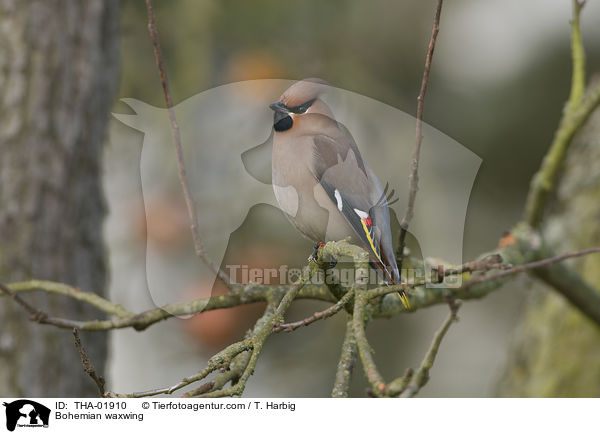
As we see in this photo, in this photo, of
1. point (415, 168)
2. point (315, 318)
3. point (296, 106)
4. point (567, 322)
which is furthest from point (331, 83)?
point (567, 322)

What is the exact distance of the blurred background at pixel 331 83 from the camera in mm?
1228

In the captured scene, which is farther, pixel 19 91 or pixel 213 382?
pixel 19 91

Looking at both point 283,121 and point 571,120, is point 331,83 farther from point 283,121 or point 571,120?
point 571,120

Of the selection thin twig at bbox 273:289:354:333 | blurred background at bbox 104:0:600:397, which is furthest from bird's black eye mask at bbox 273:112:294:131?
thin twig at bbox 273:289:354:333

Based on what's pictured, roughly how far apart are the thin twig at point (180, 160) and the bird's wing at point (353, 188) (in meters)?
0.18

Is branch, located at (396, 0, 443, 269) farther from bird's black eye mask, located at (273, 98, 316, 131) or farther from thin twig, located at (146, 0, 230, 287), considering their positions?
thin twig, located at (146, 0, 230, 287)

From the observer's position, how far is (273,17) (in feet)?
4.86

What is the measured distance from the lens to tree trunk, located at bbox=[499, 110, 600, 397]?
5.67 ft

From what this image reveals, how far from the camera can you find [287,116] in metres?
1.00

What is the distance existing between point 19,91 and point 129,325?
2.36 feet

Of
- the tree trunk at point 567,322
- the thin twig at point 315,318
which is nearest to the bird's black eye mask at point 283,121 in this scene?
the thin twig at point 315,318

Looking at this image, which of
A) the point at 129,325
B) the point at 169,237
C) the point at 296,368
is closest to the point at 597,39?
the point at 296,368

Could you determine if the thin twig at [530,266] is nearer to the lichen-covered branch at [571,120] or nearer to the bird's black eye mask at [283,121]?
the bird's black eye mask at [283,121]
